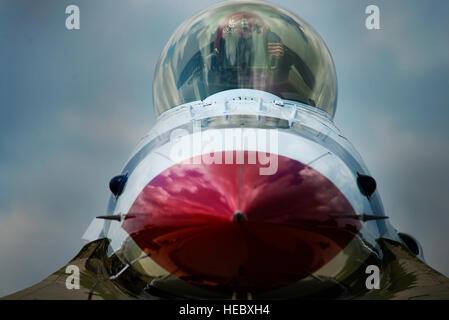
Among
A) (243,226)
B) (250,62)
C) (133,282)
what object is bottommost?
(133,282)

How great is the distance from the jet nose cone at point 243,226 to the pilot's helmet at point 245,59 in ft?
6.80

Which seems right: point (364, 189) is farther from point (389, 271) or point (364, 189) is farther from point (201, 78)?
point (201, 78)

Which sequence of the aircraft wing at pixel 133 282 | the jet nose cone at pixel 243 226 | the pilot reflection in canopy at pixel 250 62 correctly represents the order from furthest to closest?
the pilot reflection in canopy at pixel 250 62, the aircraft wing at pixel 133 282, the jet nose cone at pixel 243 226

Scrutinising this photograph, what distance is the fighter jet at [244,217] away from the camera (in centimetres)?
325

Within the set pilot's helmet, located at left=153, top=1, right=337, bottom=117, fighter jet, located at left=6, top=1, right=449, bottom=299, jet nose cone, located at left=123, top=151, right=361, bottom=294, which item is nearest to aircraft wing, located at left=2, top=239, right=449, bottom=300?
fighter jet, located at left=6, top=1, right=449, bottom=299

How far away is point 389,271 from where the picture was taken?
4324mm

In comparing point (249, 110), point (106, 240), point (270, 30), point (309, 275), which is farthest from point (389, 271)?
point (270, 30)

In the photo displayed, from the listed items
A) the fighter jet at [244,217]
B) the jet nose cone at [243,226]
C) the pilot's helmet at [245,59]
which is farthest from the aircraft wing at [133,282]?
the pilot's helmet at [245,59]

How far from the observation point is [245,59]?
552 centimetres

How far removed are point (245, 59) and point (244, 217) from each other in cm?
279

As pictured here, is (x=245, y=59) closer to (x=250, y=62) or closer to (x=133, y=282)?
(x=250, y=62)

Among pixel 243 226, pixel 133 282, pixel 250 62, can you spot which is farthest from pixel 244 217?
pixel 250 62

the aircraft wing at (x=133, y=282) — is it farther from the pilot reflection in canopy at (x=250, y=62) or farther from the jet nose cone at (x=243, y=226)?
the pilot reflection in canopy at (x=250, y=62)
